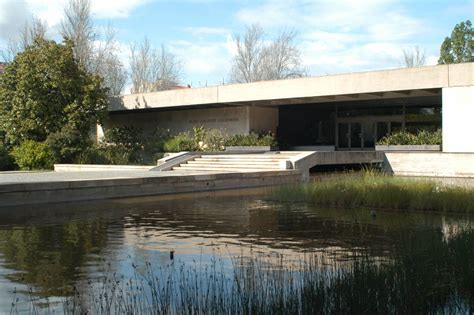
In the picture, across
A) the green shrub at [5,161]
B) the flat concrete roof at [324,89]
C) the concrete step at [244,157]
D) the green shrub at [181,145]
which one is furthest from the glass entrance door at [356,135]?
the green shrub at [5,161]

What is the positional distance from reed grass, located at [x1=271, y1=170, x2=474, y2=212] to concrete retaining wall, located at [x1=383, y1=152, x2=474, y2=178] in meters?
11.4

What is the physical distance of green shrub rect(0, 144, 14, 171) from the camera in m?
31.5

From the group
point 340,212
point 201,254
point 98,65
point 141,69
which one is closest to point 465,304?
point 201,254

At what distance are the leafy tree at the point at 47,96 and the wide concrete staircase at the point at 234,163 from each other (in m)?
7.60

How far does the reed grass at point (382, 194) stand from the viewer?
12500mm

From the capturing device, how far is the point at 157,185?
1794 cm

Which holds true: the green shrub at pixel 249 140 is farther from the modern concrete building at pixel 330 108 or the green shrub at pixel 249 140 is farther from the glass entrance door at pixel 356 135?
the glass entrance door at pixel 356 135

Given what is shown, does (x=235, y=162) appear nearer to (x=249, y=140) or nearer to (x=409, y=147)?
(x=249, y=140)

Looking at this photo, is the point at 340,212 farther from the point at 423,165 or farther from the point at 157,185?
the point at 423,165

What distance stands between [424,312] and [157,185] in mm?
13650

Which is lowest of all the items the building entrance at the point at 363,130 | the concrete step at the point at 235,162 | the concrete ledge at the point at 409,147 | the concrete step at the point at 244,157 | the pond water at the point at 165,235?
the pond water at the point at 165,235

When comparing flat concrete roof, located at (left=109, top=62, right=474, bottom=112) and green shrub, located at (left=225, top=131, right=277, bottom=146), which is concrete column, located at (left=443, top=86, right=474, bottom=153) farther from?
green shrub, located at (left=225, top=131, right=277, bottom=146)

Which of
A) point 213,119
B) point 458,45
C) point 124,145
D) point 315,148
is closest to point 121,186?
point 124,145

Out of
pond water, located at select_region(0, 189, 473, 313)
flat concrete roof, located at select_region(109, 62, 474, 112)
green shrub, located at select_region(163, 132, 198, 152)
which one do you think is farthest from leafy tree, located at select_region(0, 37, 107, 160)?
pond water, located at select_region(0, 189, 473, 313)
